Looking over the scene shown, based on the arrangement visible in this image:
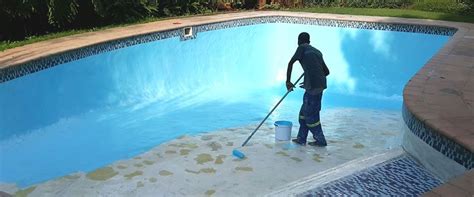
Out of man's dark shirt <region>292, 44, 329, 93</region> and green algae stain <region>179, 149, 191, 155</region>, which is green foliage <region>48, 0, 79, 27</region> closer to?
green algae stain <region>179, 149, 191, 155</region>

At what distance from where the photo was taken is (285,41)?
1120 cm

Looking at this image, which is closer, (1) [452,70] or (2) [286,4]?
(1) [452,70]

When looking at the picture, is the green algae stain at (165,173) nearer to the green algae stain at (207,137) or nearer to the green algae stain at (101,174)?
the green algae stain at (101,174)

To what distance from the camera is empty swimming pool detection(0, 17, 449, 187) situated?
6.10m

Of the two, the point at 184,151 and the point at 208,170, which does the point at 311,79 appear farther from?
the point at 184,151

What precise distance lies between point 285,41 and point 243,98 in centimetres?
269

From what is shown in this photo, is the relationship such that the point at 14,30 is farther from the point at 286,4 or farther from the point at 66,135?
the point at 286,4

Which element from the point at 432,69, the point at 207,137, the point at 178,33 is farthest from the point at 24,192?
the point at 178,33

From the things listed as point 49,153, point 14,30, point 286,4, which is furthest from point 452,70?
point 286,4

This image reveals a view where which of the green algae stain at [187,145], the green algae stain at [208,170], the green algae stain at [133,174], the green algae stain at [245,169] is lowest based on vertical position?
the green algae stain at [187,145]

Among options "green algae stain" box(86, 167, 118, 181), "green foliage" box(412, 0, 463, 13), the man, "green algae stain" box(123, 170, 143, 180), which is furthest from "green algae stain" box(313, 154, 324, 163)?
"green foliage" box(412, 0, 463, 13)

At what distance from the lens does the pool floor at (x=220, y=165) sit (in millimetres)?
4965

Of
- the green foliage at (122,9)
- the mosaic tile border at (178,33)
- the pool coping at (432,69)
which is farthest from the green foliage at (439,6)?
the green foliage at (122,9)

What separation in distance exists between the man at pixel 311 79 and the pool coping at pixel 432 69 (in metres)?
1.04
